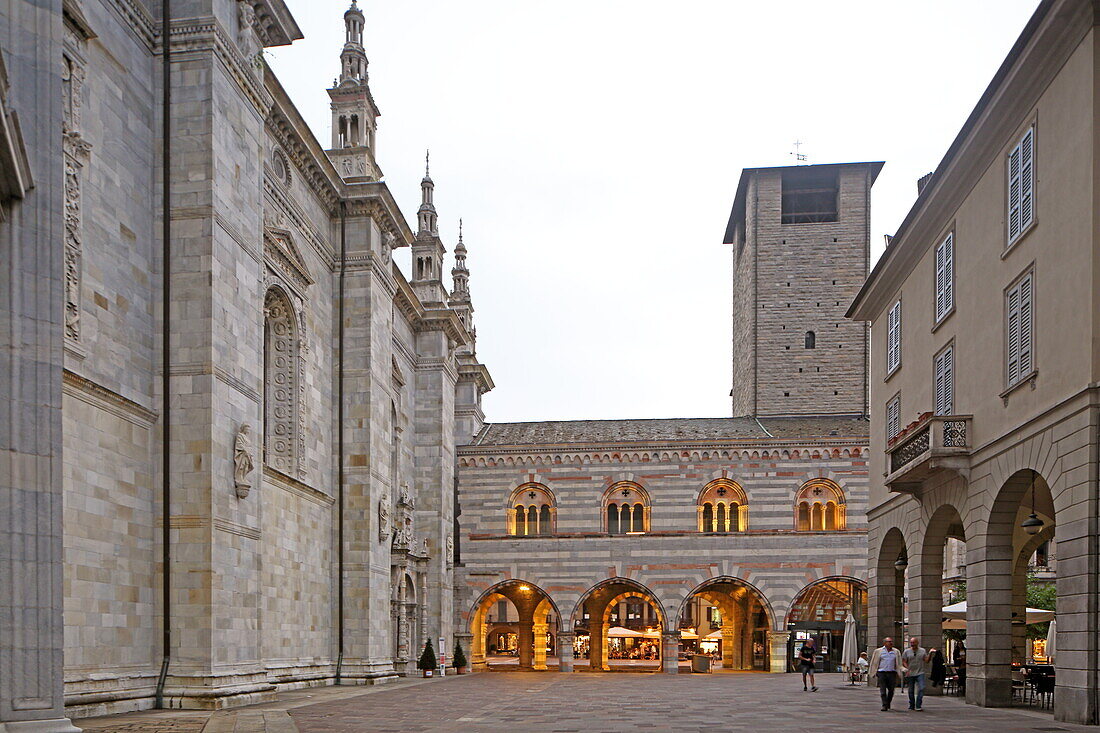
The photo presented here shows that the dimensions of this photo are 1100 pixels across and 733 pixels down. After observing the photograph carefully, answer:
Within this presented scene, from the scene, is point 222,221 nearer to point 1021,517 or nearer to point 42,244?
point 42,244

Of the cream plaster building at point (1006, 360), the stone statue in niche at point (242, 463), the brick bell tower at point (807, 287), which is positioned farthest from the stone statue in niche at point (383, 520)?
the brick bell tower at point (807, 287)

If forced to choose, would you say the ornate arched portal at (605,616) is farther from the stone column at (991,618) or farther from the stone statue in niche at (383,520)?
the stone column at (991,618)

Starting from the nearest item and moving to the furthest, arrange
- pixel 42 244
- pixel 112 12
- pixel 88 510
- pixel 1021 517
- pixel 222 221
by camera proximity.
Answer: pixel 42 244, pixel 88 510, pixel 112 12, pixel 222 221, pixel 1021 517

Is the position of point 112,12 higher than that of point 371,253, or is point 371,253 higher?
point 112,12

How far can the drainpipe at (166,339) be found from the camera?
2234 cm

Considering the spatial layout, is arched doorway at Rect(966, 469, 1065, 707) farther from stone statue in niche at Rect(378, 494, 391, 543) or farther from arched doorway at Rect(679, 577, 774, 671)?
arched doorway at Rect(679, 577, 774, 671)

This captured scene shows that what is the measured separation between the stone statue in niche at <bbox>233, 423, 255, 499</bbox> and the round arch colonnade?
29.4 meters

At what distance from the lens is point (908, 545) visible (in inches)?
1158

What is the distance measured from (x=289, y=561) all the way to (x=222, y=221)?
424 inches

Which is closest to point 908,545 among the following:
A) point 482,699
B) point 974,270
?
point 974,270

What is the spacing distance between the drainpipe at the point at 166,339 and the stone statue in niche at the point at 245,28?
185 cm

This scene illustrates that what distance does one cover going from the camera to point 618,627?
272 feet

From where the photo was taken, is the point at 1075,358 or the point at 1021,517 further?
the point at 1021,517

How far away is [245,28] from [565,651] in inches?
1328
